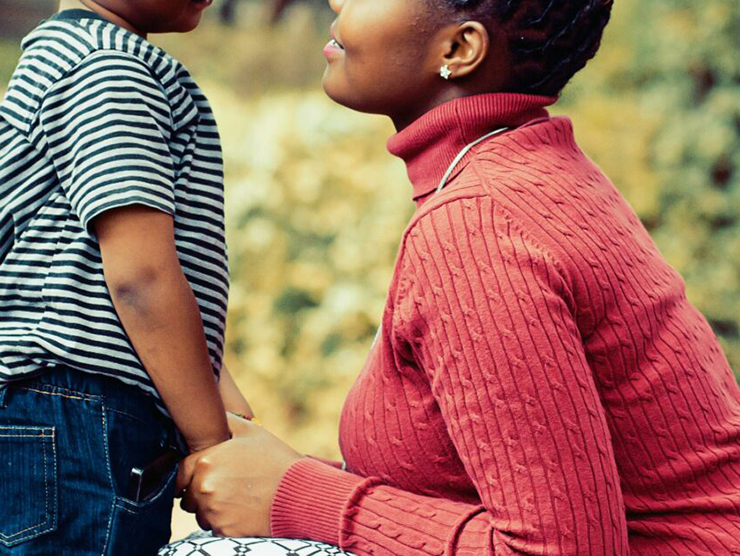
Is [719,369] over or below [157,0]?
below

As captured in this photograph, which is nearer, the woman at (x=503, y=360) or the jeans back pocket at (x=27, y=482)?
the woman at (x=503, y=360)

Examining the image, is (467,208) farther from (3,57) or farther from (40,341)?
(3,57)

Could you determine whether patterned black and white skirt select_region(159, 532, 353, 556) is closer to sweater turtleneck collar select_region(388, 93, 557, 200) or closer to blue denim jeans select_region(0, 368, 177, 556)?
blue denim jeans select_region(0, 368, 177, 556)

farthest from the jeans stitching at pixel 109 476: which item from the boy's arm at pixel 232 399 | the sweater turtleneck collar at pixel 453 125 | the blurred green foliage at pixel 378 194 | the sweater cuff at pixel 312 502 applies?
the blurred green foliage at pixel 378 194

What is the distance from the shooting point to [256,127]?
13.3 feet

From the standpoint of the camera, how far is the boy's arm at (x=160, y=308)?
1.52m

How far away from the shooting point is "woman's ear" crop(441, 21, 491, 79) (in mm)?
1517

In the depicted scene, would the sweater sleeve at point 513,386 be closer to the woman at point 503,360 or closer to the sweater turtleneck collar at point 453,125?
the woman at point 503,360

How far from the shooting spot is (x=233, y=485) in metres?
1.60

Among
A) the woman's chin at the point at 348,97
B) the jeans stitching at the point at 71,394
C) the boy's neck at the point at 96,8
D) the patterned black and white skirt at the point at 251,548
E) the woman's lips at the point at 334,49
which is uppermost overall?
the boy's neck at the point at 96,8

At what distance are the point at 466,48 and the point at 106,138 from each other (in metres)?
0.57

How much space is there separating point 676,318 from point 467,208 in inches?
16.0

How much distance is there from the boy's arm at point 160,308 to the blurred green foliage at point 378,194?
2239 millimetres

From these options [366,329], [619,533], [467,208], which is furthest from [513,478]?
[366,329]
